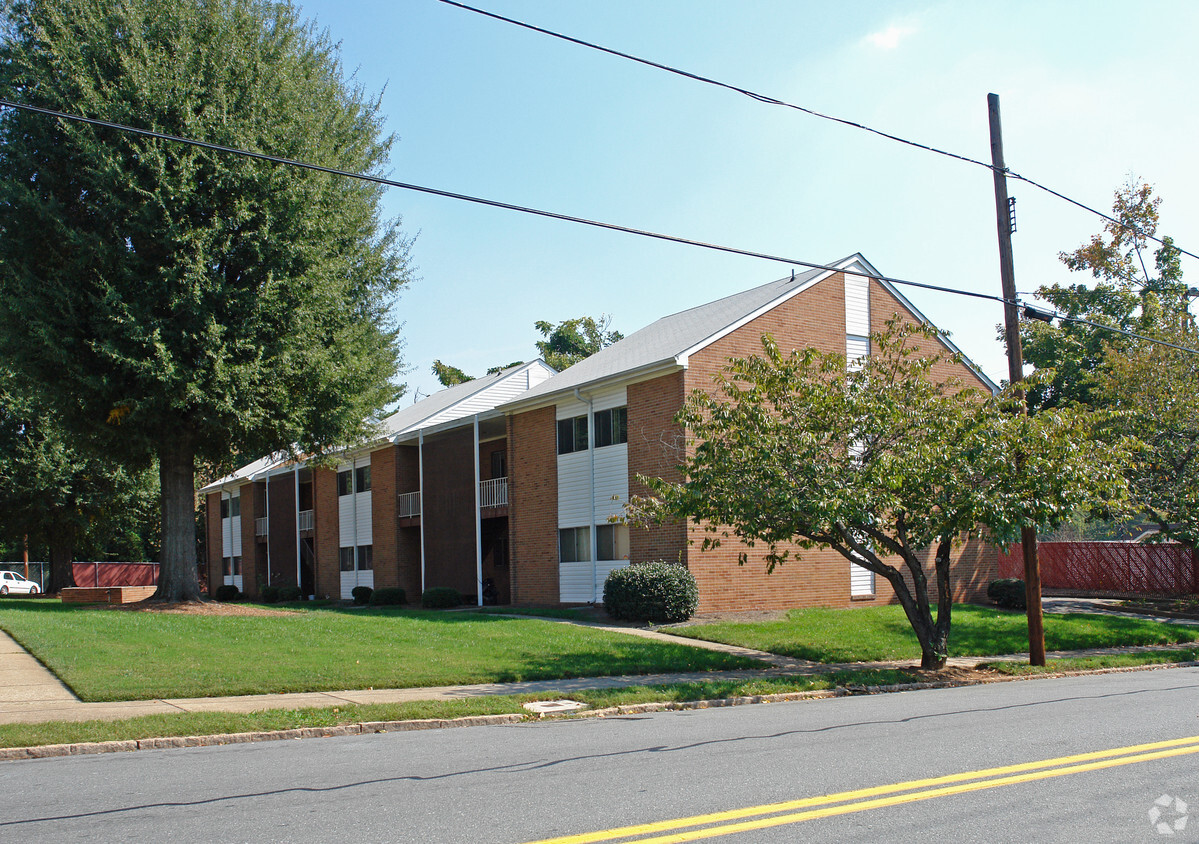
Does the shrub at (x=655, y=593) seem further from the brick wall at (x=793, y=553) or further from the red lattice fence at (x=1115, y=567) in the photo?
the red lattice fence at (x=1115, y=567)

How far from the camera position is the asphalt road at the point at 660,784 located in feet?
18.9

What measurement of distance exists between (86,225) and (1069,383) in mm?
34834

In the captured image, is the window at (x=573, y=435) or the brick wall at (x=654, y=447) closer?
the brick wall at (x=654, y=447)

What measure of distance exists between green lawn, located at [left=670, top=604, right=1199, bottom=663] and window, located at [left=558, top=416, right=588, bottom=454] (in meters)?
7.54

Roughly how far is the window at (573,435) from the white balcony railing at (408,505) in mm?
8544

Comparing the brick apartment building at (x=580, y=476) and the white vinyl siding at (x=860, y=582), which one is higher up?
the brick apartment building at (x=580, y=476)

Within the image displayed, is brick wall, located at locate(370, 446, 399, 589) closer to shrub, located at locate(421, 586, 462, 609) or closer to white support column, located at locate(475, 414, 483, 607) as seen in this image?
shrub, located at locate(421, 586, 462, 609)

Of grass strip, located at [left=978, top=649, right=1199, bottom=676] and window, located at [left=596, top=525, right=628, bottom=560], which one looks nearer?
grass strip, located at [left=978, top=649, right=1199, bottom=676]

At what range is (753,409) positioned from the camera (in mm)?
15367

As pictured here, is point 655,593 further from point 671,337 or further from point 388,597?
point 388,597

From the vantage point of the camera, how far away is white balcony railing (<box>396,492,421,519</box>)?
112ft

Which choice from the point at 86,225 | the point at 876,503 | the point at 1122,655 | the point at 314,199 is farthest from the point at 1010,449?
the point at 86,225

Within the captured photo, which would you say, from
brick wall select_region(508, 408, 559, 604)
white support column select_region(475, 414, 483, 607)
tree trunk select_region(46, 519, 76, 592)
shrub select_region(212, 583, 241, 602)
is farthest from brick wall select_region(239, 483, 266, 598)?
brick wall select_region(508, 408, 559, 604)

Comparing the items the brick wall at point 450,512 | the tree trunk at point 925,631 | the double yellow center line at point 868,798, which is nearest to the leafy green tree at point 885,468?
the tree trunk at point 925,631
